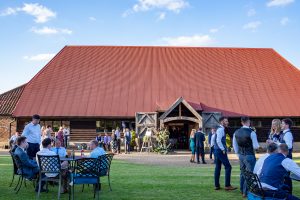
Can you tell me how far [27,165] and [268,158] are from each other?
18.8 feet

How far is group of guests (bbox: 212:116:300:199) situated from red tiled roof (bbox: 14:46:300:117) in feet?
64.0

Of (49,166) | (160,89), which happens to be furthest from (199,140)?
(160,89)

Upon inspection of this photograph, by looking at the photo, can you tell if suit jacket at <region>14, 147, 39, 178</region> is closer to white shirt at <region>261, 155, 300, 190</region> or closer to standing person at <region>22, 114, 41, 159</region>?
standing person at <region>22, 114, 41, 159</region>

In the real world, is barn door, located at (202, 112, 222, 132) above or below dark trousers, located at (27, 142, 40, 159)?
above

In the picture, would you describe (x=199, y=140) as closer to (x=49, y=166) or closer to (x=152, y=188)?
(x=152, y=188)

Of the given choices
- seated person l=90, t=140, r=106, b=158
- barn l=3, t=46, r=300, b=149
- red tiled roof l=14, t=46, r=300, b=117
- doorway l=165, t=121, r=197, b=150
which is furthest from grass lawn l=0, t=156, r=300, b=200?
doorway l=165, t=121, r=197, b=150

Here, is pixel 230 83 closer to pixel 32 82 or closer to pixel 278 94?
pixel 278 94

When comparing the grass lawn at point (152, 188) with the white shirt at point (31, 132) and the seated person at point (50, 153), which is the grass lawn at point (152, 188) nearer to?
the seated person at point (50, 153)

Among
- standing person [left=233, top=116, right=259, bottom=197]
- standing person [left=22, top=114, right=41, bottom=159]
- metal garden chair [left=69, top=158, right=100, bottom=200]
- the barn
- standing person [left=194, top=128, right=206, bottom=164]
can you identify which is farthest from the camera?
the barn

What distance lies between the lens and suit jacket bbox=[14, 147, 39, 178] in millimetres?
9977

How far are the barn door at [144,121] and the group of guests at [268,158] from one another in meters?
18.1

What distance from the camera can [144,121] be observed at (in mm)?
29250

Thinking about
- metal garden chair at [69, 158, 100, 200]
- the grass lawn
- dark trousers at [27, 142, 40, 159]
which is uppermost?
dark trousers at [27, 142, 40, 159]

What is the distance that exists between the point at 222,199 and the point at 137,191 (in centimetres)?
220
